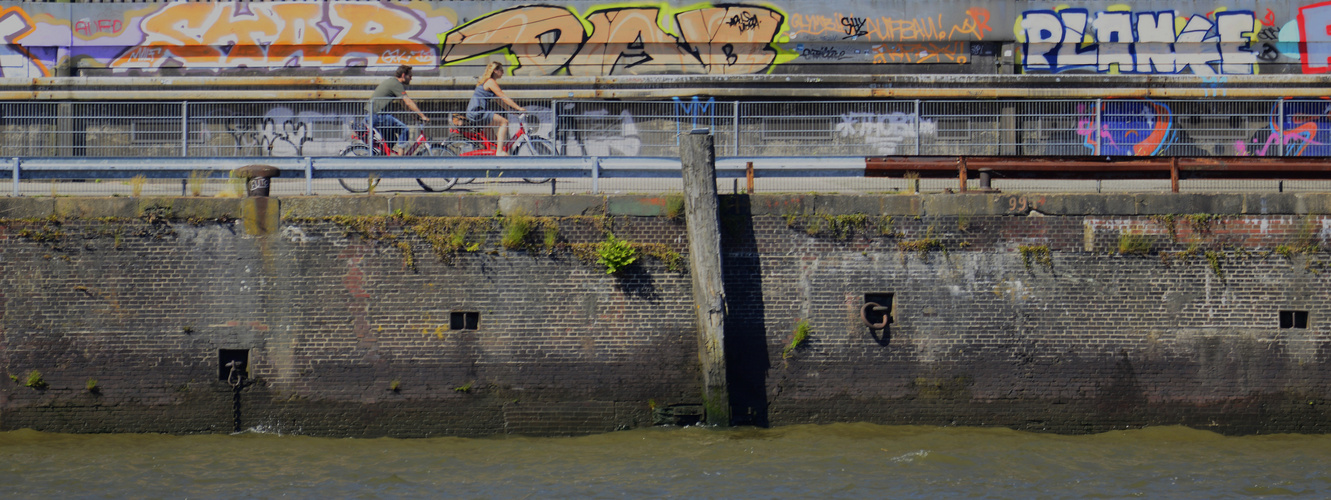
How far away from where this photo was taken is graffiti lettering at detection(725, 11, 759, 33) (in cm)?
1862

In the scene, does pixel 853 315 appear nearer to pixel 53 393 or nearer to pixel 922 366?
pixel 922 366

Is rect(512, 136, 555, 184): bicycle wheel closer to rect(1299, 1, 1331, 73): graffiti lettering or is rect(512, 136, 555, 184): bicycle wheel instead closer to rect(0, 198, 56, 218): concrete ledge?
rect(0, 198, 56, 218): concrete ledge

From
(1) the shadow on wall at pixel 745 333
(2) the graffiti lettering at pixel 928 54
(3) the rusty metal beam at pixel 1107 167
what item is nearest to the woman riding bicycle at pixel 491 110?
(1) the shadow on wall at pixel 745 333

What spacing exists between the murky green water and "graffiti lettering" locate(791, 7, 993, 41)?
9785 millimetres

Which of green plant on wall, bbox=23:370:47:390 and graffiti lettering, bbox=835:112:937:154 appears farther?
graffiti lettering, bbox=835:112:937:154

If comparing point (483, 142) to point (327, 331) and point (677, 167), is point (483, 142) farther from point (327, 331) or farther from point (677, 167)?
point (327, 331)

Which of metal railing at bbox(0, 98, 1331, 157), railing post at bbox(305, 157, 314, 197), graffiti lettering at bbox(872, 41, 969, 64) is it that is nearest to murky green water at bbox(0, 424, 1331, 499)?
A: railing post at bbox(305, 157, 314, 197)

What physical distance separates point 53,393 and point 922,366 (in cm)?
869

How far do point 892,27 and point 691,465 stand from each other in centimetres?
1143

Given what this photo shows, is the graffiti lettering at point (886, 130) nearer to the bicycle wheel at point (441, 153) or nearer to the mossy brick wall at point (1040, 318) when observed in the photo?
the mossy brick wall at point (1040, 318)

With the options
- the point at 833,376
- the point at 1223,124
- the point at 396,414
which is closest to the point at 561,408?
the point at 396,414

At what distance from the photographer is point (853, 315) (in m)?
10.5

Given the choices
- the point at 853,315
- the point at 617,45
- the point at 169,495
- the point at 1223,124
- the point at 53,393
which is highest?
the point at 617,45

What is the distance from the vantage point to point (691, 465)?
944 centimetres
